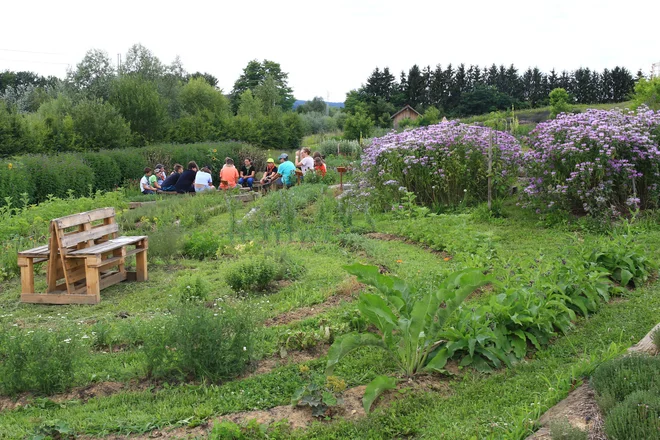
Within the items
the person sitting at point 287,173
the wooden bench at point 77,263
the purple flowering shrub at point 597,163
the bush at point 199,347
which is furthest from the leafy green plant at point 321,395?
the person sitting at point 287,173

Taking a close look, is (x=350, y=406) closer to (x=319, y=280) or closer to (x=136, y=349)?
(x=136, y=349)

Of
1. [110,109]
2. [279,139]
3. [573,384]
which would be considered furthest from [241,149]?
[573,384]

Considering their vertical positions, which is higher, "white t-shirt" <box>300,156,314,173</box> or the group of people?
"white t-shirt" <box>300,156,314,173</box>

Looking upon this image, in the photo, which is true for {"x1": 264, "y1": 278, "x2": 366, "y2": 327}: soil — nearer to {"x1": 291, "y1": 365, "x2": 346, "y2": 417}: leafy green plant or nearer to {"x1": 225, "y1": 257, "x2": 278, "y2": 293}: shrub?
{"x1": 225, "y1": 257, "x2": 278, "y2": 293}: shrub

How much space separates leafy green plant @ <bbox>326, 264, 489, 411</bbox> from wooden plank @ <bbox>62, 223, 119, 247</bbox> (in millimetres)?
4132

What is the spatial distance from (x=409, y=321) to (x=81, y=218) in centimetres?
472

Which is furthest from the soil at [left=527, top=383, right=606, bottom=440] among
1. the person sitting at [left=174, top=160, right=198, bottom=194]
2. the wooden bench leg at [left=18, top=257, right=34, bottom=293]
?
the person sitting at [left=174, top=160, right=198, bottom=194]

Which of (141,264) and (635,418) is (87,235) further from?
(635,418)

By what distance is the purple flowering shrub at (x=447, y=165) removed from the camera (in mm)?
11406

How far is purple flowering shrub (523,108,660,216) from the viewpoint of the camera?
9.22m

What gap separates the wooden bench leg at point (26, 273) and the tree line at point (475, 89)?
45.3 meters

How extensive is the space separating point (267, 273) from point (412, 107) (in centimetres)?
5519

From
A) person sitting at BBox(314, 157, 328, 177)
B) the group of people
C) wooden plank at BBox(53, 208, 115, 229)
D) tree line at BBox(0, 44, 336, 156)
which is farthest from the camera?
tree line at BBox(0, 44, 336, 156)

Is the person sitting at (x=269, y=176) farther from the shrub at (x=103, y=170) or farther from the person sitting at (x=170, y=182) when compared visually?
the shrub at (x=103, y=170)
